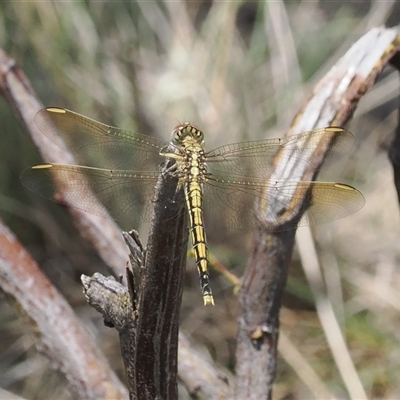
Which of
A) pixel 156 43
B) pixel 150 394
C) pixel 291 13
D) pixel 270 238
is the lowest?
pixel 150 394

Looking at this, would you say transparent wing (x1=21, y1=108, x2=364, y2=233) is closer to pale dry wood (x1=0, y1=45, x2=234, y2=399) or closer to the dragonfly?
the dragonfly

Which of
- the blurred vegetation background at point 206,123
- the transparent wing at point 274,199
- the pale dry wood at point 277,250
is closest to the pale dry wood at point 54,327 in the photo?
the pale dry wood at point 277,250

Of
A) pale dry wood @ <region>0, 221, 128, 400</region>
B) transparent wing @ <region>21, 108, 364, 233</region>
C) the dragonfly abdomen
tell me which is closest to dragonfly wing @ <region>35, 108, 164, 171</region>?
transparent wing @ <region>21, 108, 364, 233</region>

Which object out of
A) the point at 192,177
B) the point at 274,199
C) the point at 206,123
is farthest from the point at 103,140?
the point at 206,123

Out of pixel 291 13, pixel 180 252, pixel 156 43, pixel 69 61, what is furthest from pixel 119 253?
pixel 291 13

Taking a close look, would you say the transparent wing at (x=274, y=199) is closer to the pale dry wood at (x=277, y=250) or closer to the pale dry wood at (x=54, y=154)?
the pale dry wood at (x=277, y=250)

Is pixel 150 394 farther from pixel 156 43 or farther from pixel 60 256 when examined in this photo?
pixel 156 43

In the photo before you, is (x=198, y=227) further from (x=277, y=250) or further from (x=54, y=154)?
(x=54, y=154)
